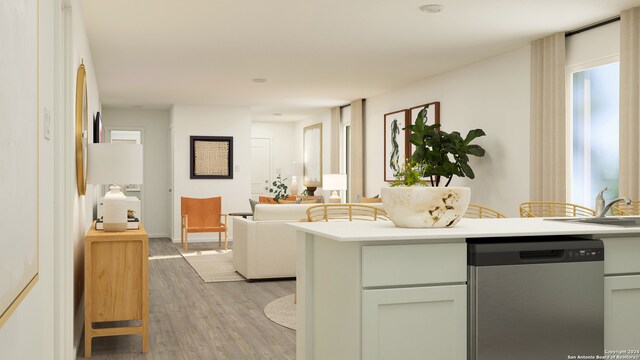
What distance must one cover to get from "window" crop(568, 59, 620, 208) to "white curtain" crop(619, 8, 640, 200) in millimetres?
376

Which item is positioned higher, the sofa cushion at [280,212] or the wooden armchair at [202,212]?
the sofa cushion at [280,212]

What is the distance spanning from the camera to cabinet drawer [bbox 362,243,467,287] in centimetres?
216

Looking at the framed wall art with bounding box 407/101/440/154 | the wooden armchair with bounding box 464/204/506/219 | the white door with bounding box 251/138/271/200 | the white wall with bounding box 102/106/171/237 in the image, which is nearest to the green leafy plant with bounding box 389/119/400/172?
the framed wall art with bounding box 407/101/440/154

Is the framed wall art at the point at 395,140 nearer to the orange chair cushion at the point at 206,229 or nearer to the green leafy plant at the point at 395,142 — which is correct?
the green leafy plant at the point at 395,142

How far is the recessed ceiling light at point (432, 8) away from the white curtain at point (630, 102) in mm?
1478

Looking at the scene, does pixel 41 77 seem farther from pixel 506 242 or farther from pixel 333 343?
pixel 506 242

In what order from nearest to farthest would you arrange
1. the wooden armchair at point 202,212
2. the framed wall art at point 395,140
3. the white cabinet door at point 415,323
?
1. the white cabinet door at point 415,323
2. the framed wall art at point 395,140
3. the wooden armchair at point 202,212

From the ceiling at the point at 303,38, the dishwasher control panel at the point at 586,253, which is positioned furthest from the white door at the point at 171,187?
the dishwasher control panel at the point at 586,253

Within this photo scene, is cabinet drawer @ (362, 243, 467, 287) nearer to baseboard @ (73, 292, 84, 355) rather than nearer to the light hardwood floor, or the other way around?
the light hardwood floor

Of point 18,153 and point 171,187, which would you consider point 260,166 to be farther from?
point 18,153

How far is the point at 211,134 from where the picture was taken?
34.2 ft

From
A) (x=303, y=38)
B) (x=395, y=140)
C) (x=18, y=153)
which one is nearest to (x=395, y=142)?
(x=395, y=140)

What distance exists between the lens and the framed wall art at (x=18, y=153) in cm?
125

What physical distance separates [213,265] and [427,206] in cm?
514
